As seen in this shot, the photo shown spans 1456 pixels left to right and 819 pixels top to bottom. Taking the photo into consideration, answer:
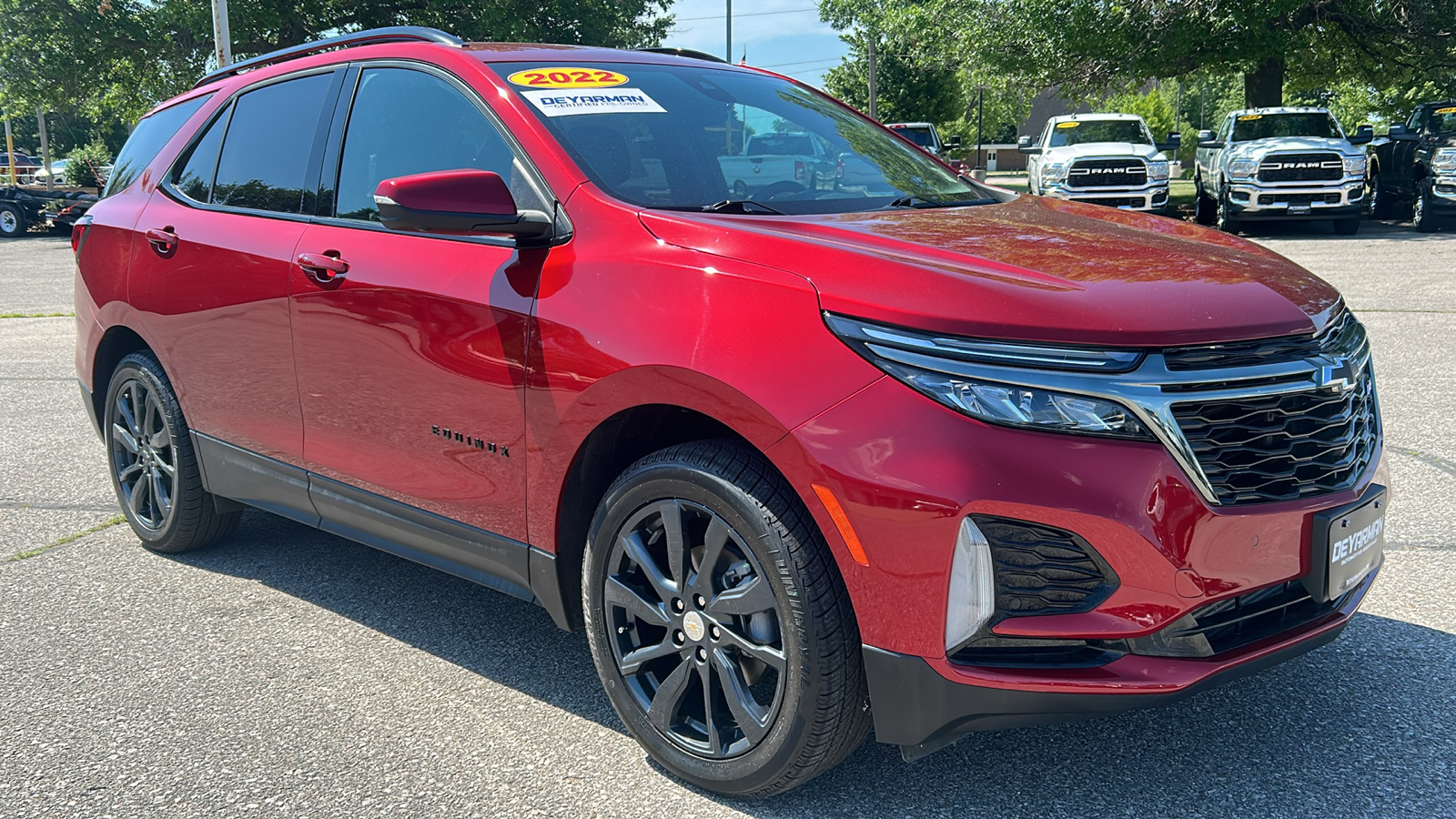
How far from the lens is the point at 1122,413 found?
2246 millimetres

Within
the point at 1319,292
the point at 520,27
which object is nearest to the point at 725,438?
the point at 1319,292

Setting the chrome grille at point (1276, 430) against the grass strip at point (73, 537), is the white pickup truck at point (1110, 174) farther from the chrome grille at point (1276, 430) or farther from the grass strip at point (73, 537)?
the chrome grille at point (1276, 430)

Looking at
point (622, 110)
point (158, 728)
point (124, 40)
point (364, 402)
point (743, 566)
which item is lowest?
point (158, 728)

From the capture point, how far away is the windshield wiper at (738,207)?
3.04 metres

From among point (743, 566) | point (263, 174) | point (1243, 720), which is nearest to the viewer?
point (743, 566)

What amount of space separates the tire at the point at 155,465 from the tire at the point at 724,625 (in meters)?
2.27

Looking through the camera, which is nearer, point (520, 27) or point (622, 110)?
point (622, 110)

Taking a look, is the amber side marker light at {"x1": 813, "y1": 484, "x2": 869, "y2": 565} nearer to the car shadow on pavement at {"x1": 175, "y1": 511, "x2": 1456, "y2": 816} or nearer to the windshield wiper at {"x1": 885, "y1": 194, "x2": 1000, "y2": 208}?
the car shadow on pavement at {"x1": 175, "y1": 511, "x2": 1456, "y2": 816}

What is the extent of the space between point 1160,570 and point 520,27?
2797 centimetres

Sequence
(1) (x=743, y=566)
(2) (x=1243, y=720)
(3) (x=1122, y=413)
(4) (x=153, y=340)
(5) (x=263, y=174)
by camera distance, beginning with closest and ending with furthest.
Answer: (3) (x=1122, y=413) → (1) (x=743, y=566) → (2) (x=1243, y=720) → (5) (x=263, y=174) → (4) (x=153, y=340)

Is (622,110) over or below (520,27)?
below

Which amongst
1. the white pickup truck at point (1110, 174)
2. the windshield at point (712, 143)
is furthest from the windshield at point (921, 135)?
the windshield at point (712, 143)

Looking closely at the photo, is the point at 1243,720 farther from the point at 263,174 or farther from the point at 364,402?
the point at 263,174

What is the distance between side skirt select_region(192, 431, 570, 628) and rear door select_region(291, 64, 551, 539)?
0.01 metres
